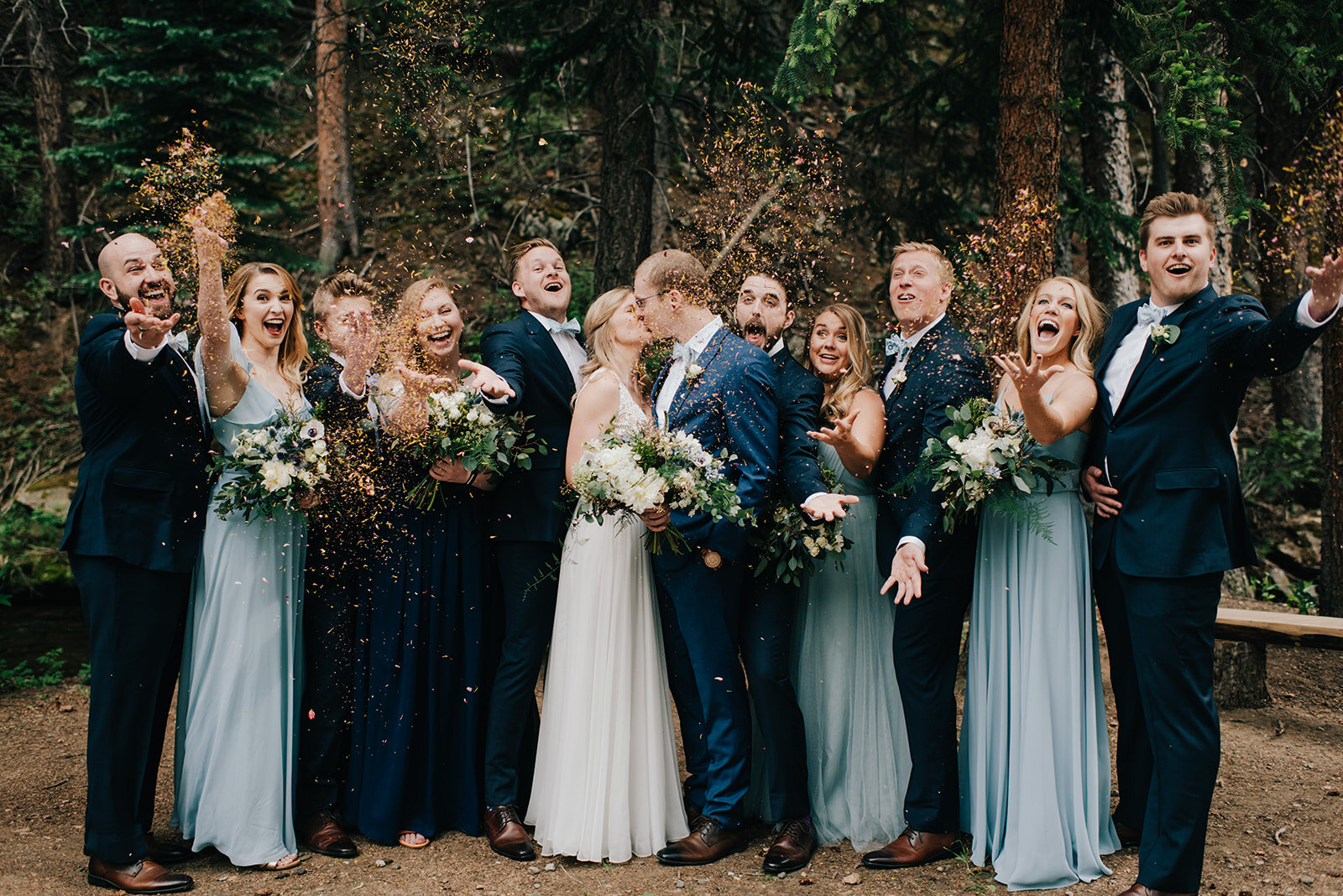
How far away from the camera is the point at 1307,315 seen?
11.3 ft

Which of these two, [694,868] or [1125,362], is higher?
[1125,362]

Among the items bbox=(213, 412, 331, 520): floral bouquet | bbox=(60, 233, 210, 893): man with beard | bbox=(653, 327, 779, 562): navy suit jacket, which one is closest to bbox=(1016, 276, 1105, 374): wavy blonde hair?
bbox=(653, 327, 779, 562): navy suit jacket

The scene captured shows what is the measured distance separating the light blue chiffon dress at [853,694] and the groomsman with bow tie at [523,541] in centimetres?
128

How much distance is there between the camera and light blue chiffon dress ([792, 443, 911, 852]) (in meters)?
4.58

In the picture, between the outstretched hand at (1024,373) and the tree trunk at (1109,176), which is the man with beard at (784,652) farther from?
the tree trunk at (1109,176)

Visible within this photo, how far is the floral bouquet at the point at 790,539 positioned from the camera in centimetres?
437

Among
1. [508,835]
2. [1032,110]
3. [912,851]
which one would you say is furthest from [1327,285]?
[508,835]

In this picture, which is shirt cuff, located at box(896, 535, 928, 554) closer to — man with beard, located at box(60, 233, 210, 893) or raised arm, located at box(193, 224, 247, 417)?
raised arm, located at box(193, 224, 247, 417)

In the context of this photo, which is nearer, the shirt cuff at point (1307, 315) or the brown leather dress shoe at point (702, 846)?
the shirt cuff at point (1307, 315)

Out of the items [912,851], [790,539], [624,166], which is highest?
[624,166]

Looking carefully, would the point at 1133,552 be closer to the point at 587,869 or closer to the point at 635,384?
the point at 635,384

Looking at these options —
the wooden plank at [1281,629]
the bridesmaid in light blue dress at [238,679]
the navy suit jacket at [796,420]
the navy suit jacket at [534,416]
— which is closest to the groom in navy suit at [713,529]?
the navy suit jacket at [796,420]

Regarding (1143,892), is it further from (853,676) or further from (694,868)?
(694,868)

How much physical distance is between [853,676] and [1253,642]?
3.19 meters
